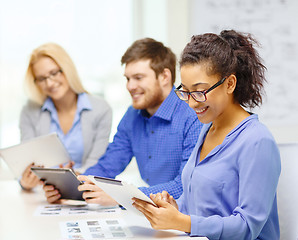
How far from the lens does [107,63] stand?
378 cm

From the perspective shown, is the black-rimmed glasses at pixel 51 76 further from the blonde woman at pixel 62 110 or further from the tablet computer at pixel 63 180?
the tablet computer at pixel 63 180

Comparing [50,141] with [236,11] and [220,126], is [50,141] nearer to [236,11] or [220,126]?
[220,126]

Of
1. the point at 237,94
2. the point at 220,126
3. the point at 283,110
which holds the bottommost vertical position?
the point at 283,110

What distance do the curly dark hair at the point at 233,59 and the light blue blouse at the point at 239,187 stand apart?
10 cm

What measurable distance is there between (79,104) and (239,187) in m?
1.56

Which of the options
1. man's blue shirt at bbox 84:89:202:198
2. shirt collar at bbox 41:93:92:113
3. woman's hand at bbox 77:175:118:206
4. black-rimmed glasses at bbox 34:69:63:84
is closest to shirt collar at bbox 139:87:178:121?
man's blue shirt at bbox 84:89:202:198

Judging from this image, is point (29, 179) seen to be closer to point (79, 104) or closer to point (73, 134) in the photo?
point (73, 134)

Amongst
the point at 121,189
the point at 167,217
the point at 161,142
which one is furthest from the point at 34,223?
the point at 161,142

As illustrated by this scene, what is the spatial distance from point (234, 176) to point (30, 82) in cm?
171

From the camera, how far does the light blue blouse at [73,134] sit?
263 centimetres

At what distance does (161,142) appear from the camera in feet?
6.84

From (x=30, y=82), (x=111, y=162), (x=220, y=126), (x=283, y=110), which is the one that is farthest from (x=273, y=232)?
(x=283, y=110)

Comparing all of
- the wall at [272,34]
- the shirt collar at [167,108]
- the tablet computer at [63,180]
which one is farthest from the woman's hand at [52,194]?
the wall at [272,34]

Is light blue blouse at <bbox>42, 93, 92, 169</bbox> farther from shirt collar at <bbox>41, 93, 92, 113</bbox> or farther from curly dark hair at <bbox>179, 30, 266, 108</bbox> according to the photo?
curly dark hair at <bbox>179, 30, 266, 108</bbox>
